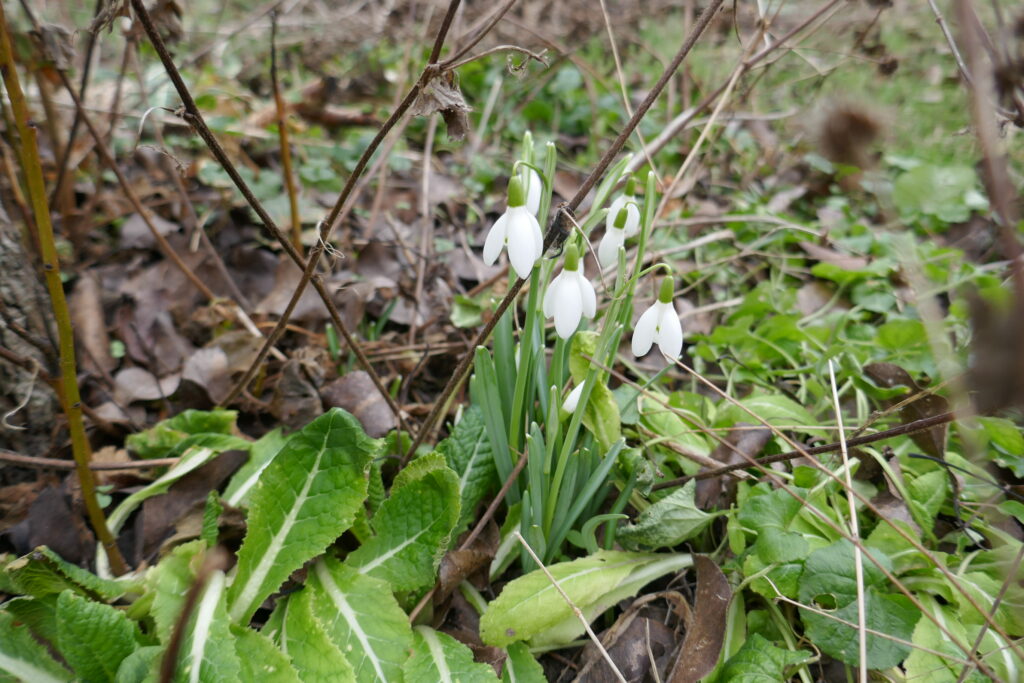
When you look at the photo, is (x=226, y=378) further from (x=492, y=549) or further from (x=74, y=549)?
(x=492, y=549)

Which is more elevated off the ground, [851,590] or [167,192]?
[167,192]

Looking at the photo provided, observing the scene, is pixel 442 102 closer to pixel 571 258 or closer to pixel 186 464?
pixel 571 258

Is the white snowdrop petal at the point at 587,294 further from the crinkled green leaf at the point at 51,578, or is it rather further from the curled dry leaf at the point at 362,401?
the crinkled green leaf at the point at 51,578

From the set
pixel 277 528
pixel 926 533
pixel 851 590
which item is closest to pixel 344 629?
pixel 277 528

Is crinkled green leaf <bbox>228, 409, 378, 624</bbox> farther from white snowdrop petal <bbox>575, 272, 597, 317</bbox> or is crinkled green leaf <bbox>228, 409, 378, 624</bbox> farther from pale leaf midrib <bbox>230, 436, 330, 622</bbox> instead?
white snowdrop petal <bbox>575, 272, 597, 317</bbox>

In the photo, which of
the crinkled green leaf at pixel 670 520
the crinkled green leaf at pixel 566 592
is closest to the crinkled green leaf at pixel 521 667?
the crinkled green leaf at pixel 566 592

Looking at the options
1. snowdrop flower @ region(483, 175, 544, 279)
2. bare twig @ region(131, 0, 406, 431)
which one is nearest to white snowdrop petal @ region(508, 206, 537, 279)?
snowdrop flower @ region(483, 175, 544, 279)

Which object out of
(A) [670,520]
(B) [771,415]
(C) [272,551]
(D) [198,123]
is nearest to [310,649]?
(C) [272,551]
